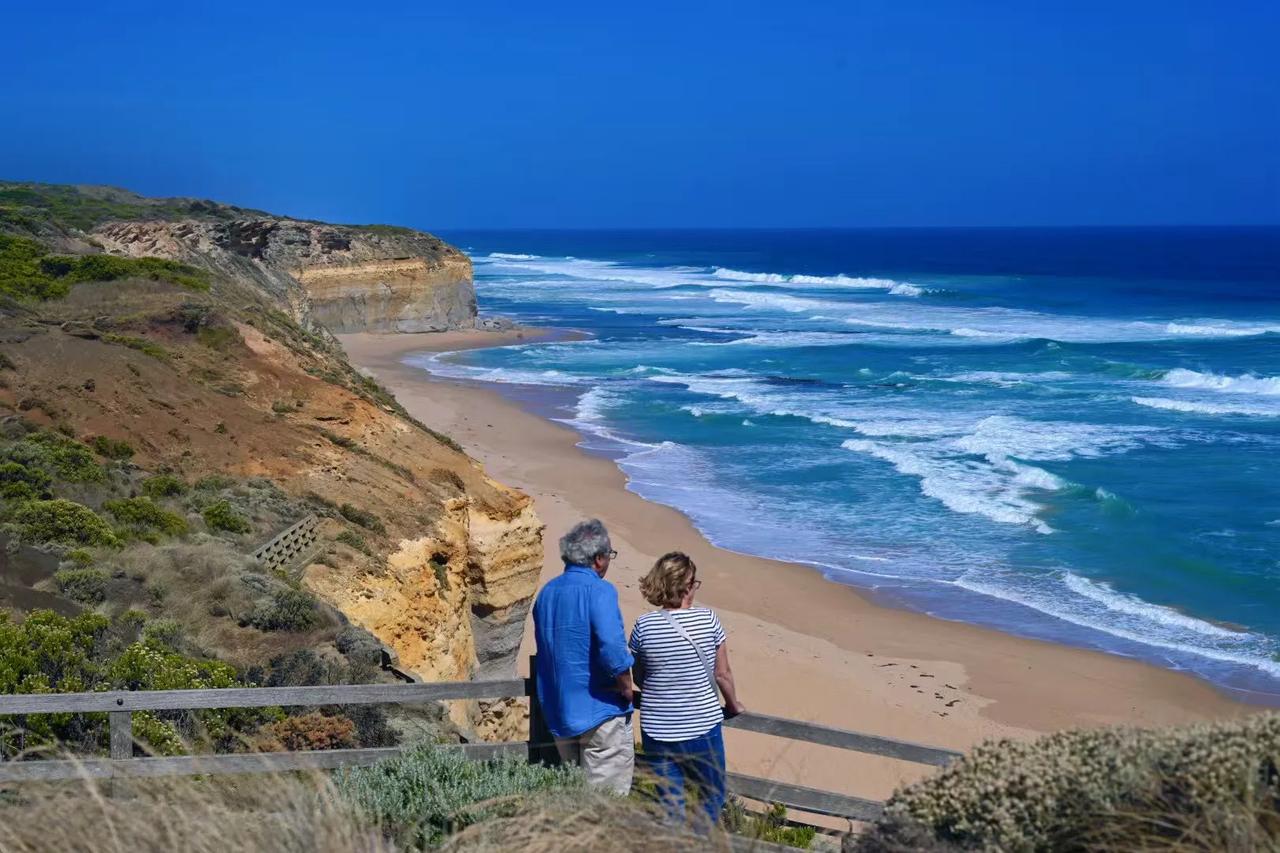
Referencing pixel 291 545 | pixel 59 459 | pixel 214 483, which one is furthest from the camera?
pixel 214 483

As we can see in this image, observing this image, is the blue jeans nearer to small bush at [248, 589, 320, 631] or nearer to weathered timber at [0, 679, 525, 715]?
weathered timber at [0, 679, 525, 715]

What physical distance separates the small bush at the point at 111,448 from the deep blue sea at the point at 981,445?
11.1m

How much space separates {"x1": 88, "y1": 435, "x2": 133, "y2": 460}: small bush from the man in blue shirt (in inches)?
351

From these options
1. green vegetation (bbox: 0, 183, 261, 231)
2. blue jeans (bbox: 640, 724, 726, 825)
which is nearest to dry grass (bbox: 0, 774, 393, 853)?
blue jeans (bbox: 640, 724, 726, 825)

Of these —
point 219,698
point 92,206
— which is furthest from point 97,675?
point 92,206

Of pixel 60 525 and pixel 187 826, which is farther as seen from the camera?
pixel 60 525

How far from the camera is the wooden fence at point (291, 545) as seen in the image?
404 inches

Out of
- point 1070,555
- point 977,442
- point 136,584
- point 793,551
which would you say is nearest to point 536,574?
point 136,584

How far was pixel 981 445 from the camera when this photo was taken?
29.9 meters

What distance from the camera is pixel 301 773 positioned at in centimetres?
521

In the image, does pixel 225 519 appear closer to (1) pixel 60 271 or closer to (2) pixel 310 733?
(2) pixel 310 733

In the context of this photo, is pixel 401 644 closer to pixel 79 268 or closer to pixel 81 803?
pixel 81 803

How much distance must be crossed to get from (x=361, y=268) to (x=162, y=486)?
4716 centimetres

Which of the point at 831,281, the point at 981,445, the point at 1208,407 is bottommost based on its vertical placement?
the point at 981,445
